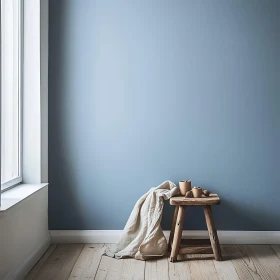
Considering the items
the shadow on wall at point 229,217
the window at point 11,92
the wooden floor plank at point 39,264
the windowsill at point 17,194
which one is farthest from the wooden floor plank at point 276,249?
the window at point 11,92

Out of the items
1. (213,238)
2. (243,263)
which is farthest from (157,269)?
(243,263)

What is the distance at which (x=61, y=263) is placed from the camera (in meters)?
3.16

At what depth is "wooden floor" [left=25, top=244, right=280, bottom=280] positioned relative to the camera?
294 cm

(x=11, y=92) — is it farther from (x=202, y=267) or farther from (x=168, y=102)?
(x=202, y=267)

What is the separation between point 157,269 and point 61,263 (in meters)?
0.66

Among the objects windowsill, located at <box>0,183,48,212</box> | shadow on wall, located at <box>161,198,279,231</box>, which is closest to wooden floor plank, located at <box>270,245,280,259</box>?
shadow on wall, located at <box>161,198,279,231</box>

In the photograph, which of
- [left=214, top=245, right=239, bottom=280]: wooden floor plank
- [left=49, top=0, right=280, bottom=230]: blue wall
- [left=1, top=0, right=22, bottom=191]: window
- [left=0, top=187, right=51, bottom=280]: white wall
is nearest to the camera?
[left=0, top=187, right=51, bottom=280]: white wall

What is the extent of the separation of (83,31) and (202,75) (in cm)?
99

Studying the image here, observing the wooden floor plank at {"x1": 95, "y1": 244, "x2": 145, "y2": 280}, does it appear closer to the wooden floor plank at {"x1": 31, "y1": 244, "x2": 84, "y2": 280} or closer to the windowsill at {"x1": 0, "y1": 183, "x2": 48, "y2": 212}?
the wooden floor plank at {"x1": 31, "y1": 244, "x2": 84, "y2": 280}

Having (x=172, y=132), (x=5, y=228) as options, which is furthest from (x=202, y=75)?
(x=5, y=228)

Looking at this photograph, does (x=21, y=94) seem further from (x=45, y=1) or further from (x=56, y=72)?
(x=45, y=1)

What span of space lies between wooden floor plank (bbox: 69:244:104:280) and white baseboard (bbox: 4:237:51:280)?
11.2 inches

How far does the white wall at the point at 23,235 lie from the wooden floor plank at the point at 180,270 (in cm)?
93

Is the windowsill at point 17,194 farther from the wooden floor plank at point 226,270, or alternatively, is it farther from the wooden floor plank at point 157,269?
the wooden floor plank at point 226,270
